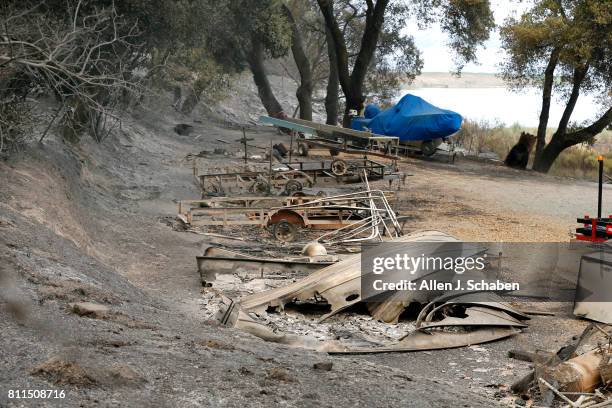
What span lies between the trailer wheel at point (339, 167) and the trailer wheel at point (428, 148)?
11212 millimetres

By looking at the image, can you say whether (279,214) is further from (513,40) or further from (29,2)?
(513,40)

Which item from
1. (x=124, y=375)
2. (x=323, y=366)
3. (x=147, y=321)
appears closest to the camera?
(x=124, y=375)

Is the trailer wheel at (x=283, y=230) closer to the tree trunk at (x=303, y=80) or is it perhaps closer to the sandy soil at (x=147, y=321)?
the sandy soil at (x=147, y=321)

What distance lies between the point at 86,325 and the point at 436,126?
26633 millimetres

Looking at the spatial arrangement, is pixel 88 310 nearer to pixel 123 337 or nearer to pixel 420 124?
pixel 123 337

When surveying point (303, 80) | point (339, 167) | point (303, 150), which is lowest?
point (339, 167)

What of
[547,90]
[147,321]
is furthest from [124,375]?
[547,90]

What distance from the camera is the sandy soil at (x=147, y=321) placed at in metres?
6.18

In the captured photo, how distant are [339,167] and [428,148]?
11.5 m

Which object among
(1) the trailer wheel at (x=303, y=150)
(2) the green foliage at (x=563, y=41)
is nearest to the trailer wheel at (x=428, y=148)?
(2) the green foliage at (x=563, y=41)

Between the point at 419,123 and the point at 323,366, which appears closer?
the point at 323,366

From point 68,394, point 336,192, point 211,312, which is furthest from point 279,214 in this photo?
point 68,394

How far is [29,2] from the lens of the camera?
16.7 metres

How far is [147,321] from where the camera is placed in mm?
8430
